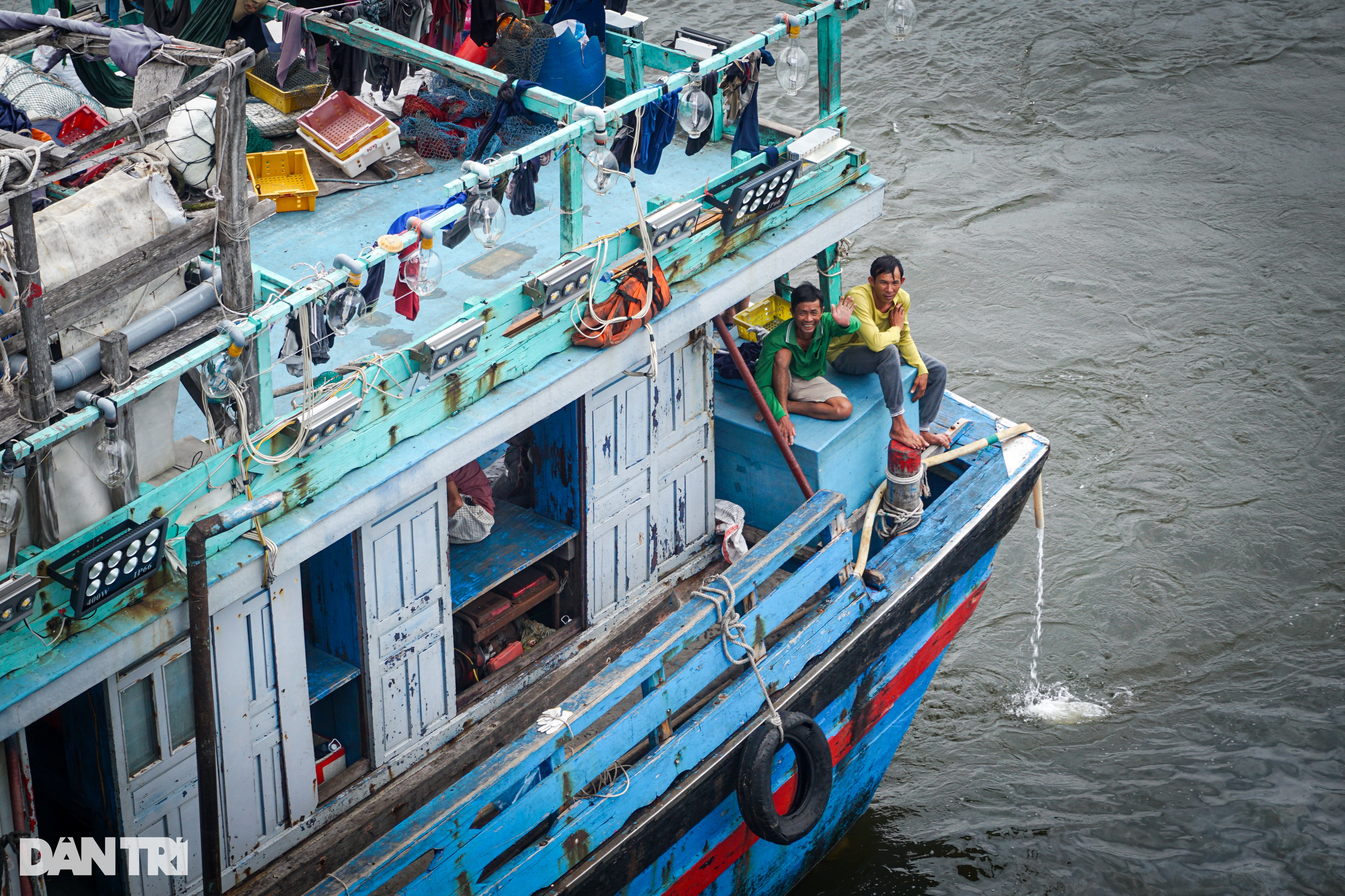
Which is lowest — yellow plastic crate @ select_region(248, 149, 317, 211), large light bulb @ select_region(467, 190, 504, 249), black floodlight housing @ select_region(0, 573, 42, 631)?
black floodlight housing @ select_region(0, 573, 42, 631)

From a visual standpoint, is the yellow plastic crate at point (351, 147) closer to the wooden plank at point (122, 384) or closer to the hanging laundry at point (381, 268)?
the hanging laundry at point (381, 268)

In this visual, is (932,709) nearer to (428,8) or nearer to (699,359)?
(699,359)

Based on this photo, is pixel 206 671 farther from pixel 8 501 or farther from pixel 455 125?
pixel 455 125

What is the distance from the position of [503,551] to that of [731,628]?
1.02m

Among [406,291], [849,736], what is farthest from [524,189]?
[849,736]

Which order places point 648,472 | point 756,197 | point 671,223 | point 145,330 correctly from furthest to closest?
point 648,472
point 756,197
point 671,223
point 145,330

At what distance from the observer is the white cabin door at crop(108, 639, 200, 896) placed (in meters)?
4.56

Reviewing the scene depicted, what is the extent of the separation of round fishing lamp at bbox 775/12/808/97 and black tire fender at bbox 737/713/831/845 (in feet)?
8.93

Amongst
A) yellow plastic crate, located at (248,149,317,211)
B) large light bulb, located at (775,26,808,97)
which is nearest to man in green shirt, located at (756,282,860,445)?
large light bulb, located at (775,26,808,97)

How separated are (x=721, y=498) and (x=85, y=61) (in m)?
3.65

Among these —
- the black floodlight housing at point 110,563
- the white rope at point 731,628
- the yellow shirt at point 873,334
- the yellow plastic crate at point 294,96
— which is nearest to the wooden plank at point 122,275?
the black floodlight housing at point 110,563

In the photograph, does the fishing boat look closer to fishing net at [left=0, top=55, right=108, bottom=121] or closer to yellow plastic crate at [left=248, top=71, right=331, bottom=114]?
yellow plastic crate at [left=248, top=71, right=331, bottom=114]

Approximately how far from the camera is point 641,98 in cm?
534

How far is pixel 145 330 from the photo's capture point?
4.18 meters
